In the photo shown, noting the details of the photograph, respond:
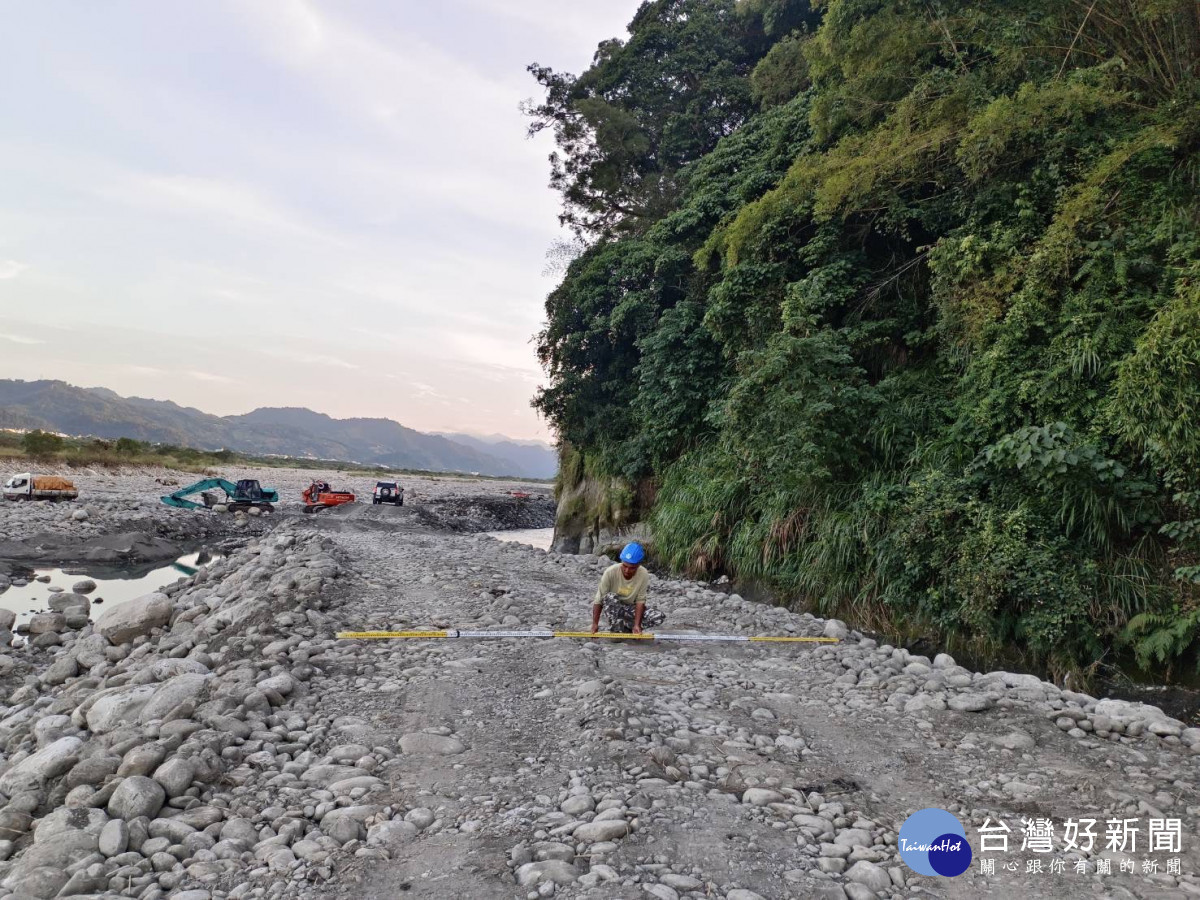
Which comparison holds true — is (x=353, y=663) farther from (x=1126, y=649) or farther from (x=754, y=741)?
(x=1126, y=649)

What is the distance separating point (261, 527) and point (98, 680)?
20.2 meters

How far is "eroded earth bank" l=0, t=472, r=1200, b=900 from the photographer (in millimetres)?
3303

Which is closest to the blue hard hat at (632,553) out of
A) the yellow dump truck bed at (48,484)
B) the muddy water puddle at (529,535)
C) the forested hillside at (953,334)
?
the forested hillside at (953,334)

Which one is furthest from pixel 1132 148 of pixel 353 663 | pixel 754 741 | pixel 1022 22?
pixel 353 663

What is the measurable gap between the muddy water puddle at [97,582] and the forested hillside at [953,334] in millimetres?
11630

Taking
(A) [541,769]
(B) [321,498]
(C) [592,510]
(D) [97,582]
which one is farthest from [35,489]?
(A) [541,769]

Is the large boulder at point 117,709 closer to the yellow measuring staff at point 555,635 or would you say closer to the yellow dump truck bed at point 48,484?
the yellow measuring staff at point 555,635

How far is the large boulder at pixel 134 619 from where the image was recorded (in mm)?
8656

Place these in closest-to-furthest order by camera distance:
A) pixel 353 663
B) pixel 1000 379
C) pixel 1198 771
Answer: pixel 1198 771, pixel 353 663, pixel 1000 379

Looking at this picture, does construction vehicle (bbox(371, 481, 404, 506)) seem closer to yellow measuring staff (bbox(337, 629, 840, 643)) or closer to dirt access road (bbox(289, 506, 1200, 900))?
dirt access road (bbox(289, 506, 1200, 900))

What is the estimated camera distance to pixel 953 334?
9711 mm

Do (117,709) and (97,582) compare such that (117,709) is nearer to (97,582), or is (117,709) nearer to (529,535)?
(97,582)

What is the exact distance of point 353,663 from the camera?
6410 millimetres

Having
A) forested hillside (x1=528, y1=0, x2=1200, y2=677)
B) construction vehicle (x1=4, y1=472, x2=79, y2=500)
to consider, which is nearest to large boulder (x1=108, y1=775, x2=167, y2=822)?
forested hillside (x1=528, y1=0, x2=1200, y2=677)
